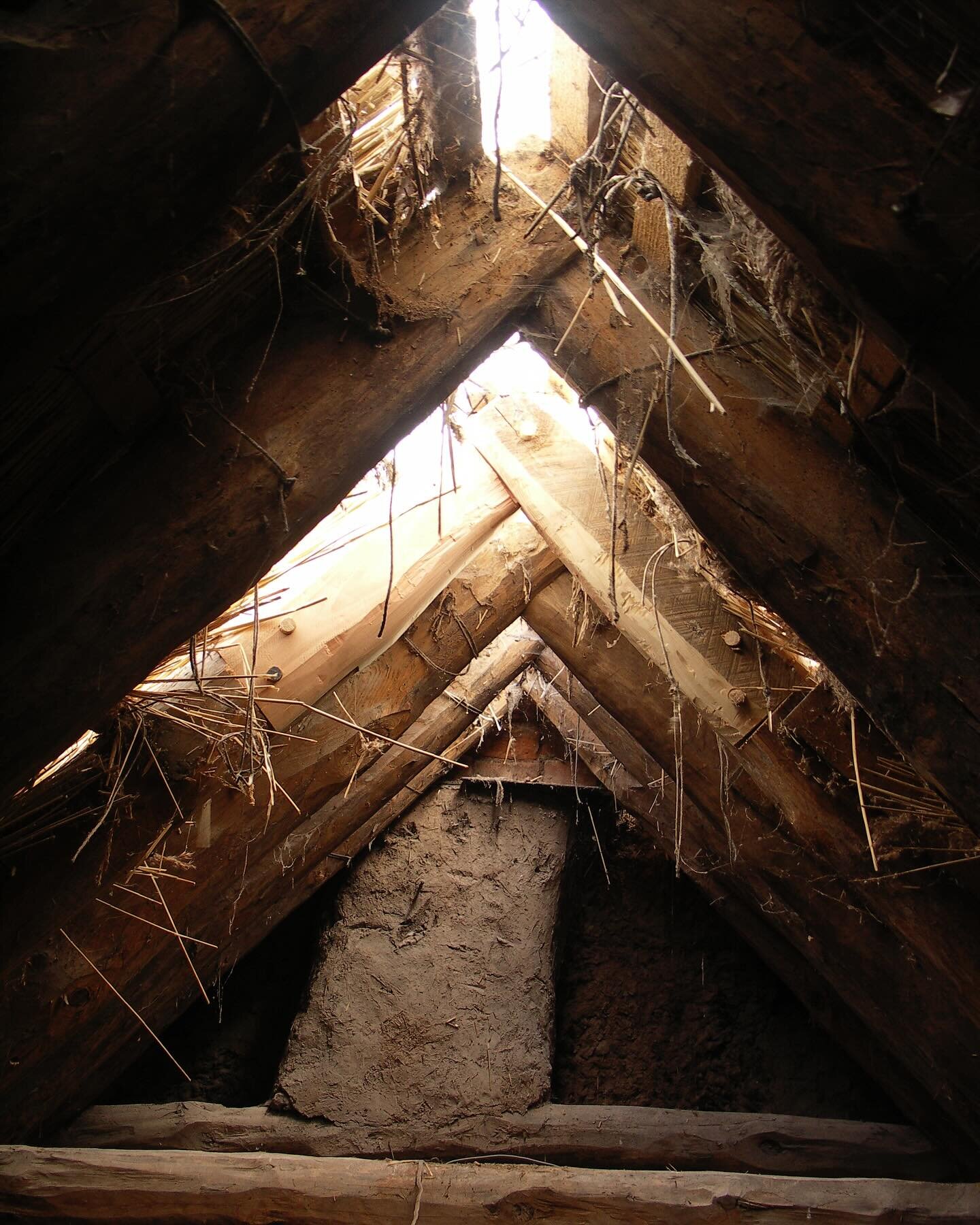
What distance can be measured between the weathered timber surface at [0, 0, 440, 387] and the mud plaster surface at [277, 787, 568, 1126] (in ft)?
8.04

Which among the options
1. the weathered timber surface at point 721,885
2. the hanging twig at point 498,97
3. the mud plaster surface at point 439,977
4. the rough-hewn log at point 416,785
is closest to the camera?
the hanging twig at point 498,97

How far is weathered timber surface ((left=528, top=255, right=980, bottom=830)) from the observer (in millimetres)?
1304

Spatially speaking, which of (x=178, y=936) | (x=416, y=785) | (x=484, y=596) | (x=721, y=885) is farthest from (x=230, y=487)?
(x=416, y=785)

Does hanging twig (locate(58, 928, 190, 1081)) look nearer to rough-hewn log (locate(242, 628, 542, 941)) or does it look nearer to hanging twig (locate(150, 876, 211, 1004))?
hanging twig (locate(150, 876, 211, 1004))

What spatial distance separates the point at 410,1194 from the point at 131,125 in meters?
2.18

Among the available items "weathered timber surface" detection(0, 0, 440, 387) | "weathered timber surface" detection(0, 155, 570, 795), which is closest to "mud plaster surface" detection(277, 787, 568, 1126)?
"weathered timber surface" detection(0, 155, 570, 795)

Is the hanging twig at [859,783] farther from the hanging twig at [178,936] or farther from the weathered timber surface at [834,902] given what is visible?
the hanging twig at [178,936]

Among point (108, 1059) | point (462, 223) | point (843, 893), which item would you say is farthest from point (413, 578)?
point (108, 1059)

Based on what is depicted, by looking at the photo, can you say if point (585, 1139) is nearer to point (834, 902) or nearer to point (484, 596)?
point (834, 902)

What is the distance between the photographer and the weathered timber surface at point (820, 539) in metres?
1.30

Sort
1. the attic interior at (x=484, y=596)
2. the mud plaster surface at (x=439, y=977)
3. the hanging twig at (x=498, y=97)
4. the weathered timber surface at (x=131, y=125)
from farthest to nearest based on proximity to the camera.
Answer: the mud plaster surface at (x=439, y=977)
the hanging twig at (x=498, y=97)
the attic interior at (x=484, y=596)
the weathered timber surface at (x=131, y=125)

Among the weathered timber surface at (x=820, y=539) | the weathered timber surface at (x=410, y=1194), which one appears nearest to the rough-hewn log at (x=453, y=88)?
the weathered timber surface at (x=820, y=539)

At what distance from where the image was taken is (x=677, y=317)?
1.56m

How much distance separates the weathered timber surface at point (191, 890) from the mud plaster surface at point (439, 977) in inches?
18.6
